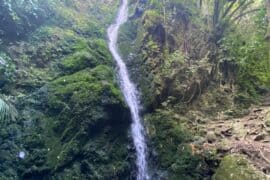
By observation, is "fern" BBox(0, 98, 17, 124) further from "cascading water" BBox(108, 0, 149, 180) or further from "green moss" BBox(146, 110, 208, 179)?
"green moss" BBox(146, 110, 208, 179)

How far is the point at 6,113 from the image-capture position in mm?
6949

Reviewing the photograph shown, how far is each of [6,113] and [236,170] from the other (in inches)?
211

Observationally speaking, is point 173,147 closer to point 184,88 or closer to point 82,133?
point 184,88

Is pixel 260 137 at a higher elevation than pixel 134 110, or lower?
lower

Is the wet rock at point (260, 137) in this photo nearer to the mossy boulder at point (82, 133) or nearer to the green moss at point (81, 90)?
the mossy boulder at point (82, 133)

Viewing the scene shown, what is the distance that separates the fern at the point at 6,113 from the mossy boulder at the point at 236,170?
5.10 metres

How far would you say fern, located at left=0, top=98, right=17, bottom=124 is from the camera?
22.2 feet

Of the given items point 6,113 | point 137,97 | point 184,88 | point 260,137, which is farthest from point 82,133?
point 260,137

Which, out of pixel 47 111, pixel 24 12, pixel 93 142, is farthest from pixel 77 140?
pixel 24 12

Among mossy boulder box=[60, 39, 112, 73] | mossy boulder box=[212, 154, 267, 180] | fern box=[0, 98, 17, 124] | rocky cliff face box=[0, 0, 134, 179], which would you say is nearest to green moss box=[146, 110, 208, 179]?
mossy boulder box=[212, 154, 267, 180]

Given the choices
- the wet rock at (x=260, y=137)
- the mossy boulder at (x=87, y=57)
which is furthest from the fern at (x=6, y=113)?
the wet rock at (x=260, y=137)

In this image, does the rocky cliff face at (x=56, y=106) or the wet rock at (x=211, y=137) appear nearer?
the rocky cliff face at (x=56, y=106)

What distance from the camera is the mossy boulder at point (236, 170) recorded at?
6.62m

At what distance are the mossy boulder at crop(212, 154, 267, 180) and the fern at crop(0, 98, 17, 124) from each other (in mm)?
5103
